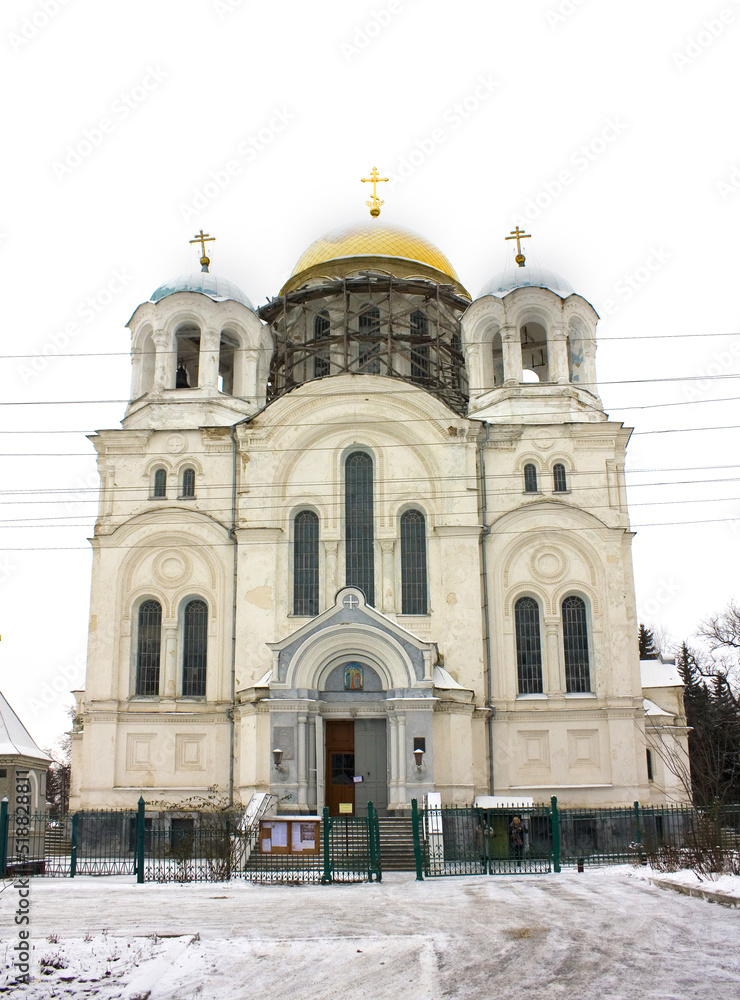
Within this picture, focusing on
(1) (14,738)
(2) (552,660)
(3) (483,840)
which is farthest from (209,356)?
(3) (483,840)

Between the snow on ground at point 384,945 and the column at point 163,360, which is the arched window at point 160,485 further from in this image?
the snow on ground at point 384,945

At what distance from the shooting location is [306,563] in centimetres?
3144

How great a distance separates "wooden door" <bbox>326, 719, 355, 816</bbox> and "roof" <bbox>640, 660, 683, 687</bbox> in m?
10.1

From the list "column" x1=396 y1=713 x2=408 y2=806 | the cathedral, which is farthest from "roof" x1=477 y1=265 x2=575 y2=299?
"column" x1=396 y1=713 x2=408 y2=806

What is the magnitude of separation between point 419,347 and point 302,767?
16.3 m

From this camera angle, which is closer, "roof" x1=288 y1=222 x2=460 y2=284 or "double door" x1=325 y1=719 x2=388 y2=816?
"double door" x1=325 y1=719 x2=388 y2=816

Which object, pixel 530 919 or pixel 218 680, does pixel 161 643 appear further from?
pixel 530 919

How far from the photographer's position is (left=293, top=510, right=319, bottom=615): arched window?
31025 mm

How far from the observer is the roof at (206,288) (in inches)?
1362

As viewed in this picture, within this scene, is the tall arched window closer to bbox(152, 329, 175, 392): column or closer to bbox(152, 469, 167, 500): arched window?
bbox(152, 469, 167, 500): arched window

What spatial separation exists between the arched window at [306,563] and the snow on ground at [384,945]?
43.4 ft

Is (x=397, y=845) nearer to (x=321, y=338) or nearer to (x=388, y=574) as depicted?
(x=388, y=574)

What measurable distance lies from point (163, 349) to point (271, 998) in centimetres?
2596

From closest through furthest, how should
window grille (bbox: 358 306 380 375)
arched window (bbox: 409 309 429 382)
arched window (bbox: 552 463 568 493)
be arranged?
arched window (bbox: 552 463 568 493) → window grille (bbox: 358 306 380 375) → arched window (bbox: 409 309 429 382)
